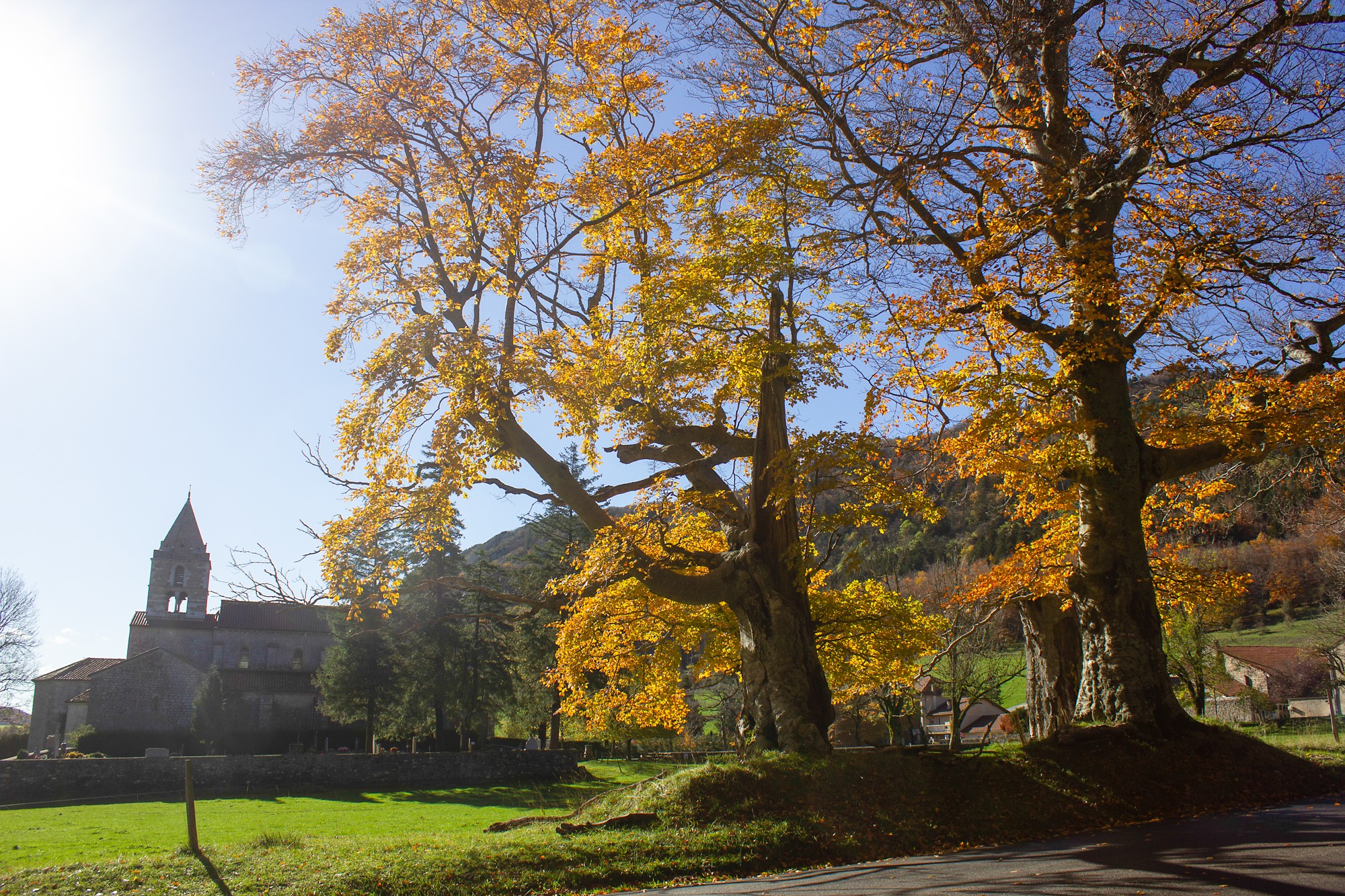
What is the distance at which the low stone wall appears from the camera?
24047mm

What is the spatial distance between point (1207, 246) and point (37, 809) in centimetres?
2924

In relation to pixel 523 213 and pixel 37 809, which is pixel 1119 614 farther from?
pixel 37 809

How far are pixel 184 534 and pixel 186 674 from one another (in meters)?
11.1

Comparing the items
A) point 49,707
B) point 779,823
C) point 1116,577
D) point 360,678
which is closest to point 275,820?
point 779,823

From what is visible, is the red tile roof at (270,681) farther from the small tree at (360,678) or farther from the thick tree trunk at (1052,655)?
the thick tree trunk at (1052,655)

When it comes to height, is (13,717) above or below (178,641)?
A: below

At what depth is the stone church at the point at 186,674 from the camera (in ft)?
136

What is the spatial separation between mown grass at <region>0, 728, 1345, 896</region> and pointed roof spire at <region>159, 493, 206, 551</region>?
48660 millimetres

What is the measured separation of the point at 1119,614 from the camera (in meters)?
10.9

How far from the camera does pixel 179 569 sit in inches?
2042

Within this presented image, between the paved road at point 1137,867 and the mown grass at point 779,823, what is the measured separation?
717mm

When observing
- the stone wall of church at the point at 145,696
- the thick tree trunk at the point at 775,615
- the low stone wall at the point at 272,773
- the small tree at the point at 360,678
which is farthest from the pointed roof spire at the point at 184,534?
the thick tree trunk at the point at 775,615

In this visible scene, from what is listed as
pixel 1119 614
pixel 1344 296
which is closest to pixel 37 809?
pixel 1119 614

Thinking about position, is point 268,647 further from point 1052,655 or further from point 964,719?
point 1052,655
